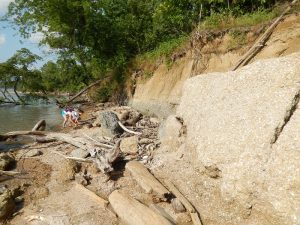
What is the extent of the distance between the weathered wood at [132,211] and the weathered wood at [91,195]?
19cm

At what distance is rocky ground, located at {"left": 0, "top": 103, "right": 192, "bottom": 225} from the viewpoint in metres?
8.60

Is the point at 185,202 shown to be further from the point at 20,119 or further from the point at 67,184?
the point at 20,119

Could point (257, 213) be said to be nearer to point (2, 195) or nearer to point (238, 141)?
point (238, 141)

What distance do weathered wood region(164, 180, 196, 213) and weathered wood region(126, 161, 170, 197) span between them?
247 mm

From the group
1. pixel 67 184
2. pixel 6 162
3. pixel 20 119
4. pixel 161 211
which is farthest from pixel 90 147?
pixel 20 119

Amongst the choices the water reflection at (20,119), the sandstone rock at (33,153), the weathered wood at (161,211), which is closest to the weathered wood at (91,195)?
the weathered wood at (161,211)

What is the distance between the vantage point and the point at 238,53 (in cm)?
1467

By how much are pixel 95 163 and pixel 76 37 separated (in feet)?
66.7

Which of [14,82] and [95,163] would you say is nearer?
[95,163]

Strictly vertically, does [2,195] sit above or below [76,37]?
below

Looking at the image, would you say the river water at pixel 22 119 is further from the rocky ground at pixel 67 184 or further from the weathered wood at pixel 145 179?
the weathered wood at pixel 145 179

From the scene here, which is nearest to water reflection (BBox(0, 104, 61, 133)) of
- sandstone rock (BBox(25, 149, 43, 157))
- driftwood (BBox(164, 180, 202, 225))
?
sandstone rock (BBox(25, 149, 43, 157))

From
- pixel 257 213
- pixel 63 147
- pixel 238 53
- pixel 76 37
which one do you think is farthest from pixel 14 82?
pixel 257 213

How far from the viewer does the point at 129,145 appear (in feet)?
40.9
